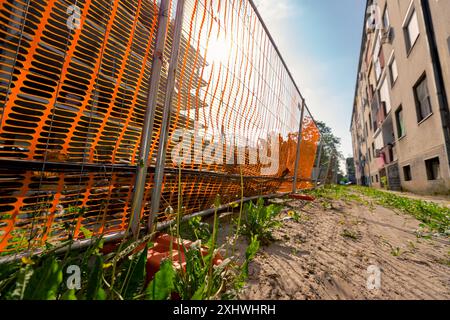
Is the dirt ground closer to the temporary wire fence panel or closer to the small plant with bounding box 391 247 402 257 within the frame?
the small plant with bounding box 391 247 402 257

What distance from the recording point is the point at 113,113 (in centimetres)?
187

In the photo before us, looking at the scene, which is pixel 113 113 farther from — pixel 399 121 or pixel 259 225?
pixel 399 121

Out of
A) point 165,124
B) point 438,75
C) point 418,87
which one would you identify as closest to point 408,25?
point 418,87

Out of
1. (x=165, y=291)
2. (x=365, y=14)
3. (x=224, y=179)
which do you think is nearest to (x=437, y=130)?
(x=224, y=179)

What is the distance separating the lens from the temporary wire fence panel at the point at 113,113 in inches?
48.4

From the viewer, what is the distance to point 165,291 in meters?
0.87

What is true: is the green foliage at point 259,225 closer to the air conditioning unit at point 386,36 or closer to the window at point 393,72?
the window at point 393,72

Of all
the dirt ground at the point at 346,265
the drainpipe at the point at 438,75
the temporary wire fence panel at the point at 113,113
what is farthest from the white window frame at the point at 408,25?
the dirt ground at the point at 346,265

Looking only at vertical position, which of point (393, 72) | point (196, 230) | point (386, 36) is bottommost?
point (196, 230)

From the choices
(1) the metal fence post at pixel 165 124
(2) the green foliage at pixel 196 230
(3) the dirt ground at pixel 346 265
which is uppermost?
(1) the metal fence post at pixel 165 124

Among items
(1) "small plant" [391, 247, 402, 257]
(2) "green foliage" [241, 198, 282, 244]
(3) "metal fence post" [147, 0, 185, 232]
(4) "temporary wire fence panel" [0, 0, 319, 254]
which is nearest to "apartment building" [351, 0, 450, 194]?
(4) "temporary wire fence panel" [0, 0, 319, 254]

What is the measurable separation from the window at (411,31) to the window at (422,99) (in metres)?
1.58

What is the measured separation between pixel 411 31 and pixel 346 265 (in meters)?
11.9
